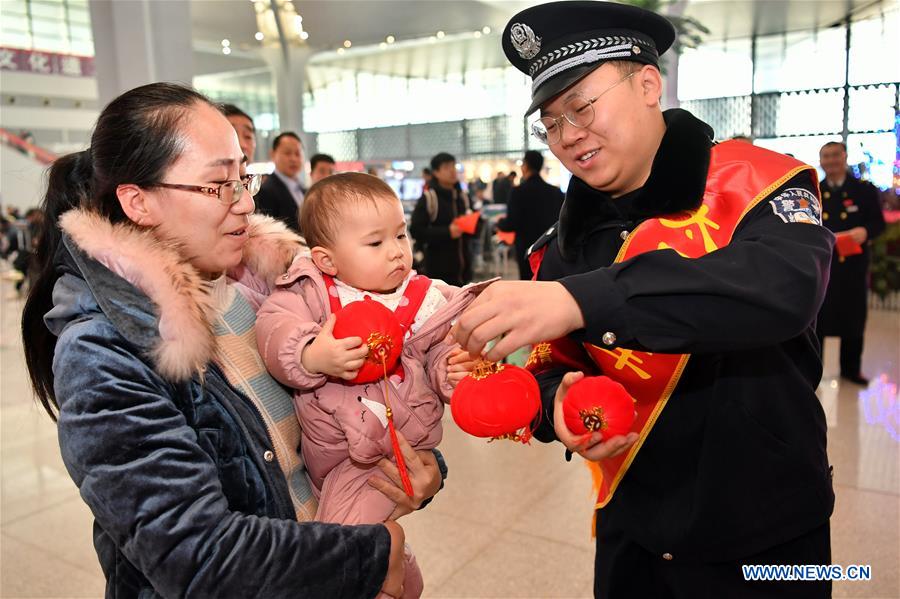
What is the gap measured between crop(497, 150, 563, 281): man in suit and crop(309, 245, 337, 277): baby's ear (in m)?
4.21

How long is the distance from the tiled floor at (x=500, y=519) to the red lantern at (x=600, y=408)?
5.14 feet

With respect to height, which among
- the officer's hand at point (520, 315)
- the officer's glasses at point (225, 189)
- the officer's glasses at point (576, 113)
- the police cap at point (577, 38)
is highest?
the police cap at point (577, 38)

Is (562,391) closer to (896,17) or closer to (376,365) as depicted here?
(376,365)

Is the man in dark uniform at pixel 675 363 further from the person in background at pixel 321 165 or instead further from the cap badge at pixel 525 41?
the person in background at pixel 321 165

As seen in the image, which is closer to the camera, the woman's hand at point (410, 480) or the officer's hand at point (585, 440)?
the officer's hand at point (585, 440)

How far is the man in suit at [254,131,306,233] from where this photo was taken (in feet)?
13.5

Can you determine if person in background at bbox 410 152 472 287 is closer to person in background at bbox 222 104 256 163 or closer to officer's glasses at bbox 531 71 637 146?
person in background at bbox 222 104 256 163

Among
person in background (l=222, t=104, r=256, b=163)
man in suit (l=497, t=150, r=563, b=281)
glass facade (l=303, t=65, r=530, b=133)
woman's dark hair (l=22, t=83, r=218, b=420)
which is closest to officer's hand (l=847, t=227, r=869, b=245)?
man in suit (l=497, t=150, r=563, b=281)

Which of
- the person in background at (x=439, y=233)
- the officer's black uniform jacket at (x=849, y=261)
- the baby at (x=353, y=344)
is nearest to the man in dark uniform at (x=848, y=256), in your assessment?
the officer's black uniform jacket at (x=849, y=261)

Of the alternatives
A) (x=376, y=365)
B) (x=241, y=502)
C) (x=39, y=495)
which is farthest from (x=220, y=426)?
(x=39, y=495)

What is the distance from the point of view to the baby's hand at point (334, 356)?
1.13m

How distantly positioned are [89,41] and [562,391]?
20.2ft

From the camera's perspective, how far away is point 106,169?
1.10 meters

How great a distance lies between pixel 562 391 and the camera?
46.2 inches
